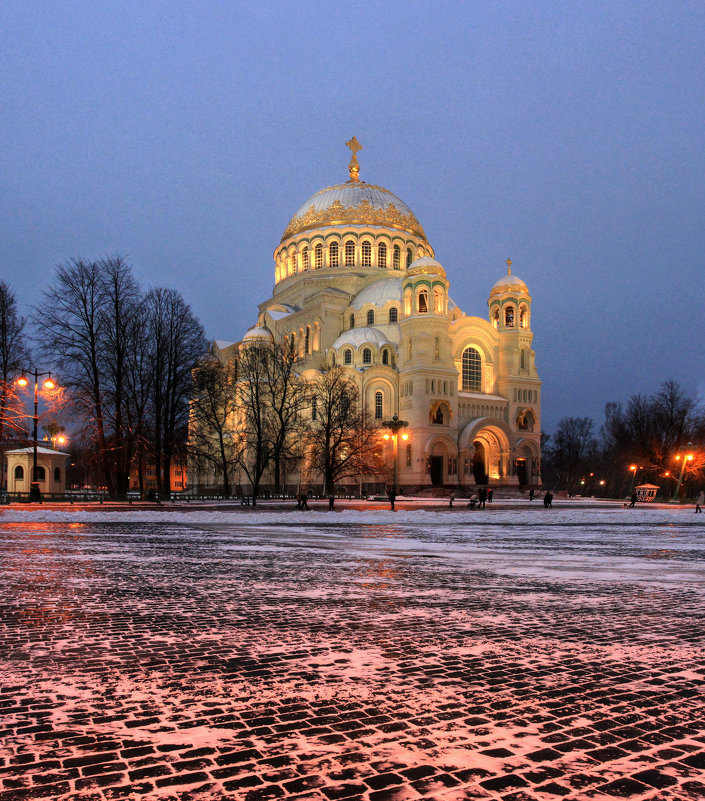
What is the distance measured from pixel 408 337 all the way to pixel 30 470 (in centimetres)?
3115

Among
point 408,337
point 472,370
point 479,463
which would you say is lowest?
point 479,463

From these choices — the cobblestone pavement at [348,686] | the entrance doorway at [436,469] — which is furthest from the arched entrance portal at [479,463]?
the cobblestone pavement at [348,686]

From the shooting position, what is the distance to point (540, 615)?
6.32 m

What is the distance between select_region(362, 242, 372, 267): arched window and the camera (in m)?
65.7

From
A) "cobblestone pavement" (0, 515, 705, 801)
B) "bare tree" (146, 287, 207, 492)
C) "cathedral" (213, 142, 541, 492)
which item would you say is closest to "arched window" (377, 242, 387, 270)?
"cathedral" (213, 142, 541, 492)

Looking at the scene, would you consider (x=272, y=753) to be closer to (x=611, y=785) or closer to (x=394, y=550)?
(x=611, y=785)

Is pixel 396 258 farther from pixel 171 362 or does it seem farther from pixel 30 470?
pixel 30 470

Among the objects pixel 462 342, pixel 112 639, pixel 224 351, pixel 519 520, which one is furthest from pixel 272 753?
pixel 224 351

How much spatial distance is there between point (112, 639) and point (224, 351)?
67.6 meters

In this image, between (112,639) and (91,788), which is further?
(112,639)

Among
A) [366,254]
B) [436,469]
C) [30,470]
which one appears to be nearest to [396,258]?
[366,254]

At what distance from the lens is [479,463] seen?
188ft

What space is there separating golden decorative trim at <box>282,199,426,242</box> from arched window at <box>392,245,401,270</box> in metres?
2.24

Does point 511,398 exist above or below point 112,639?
above
